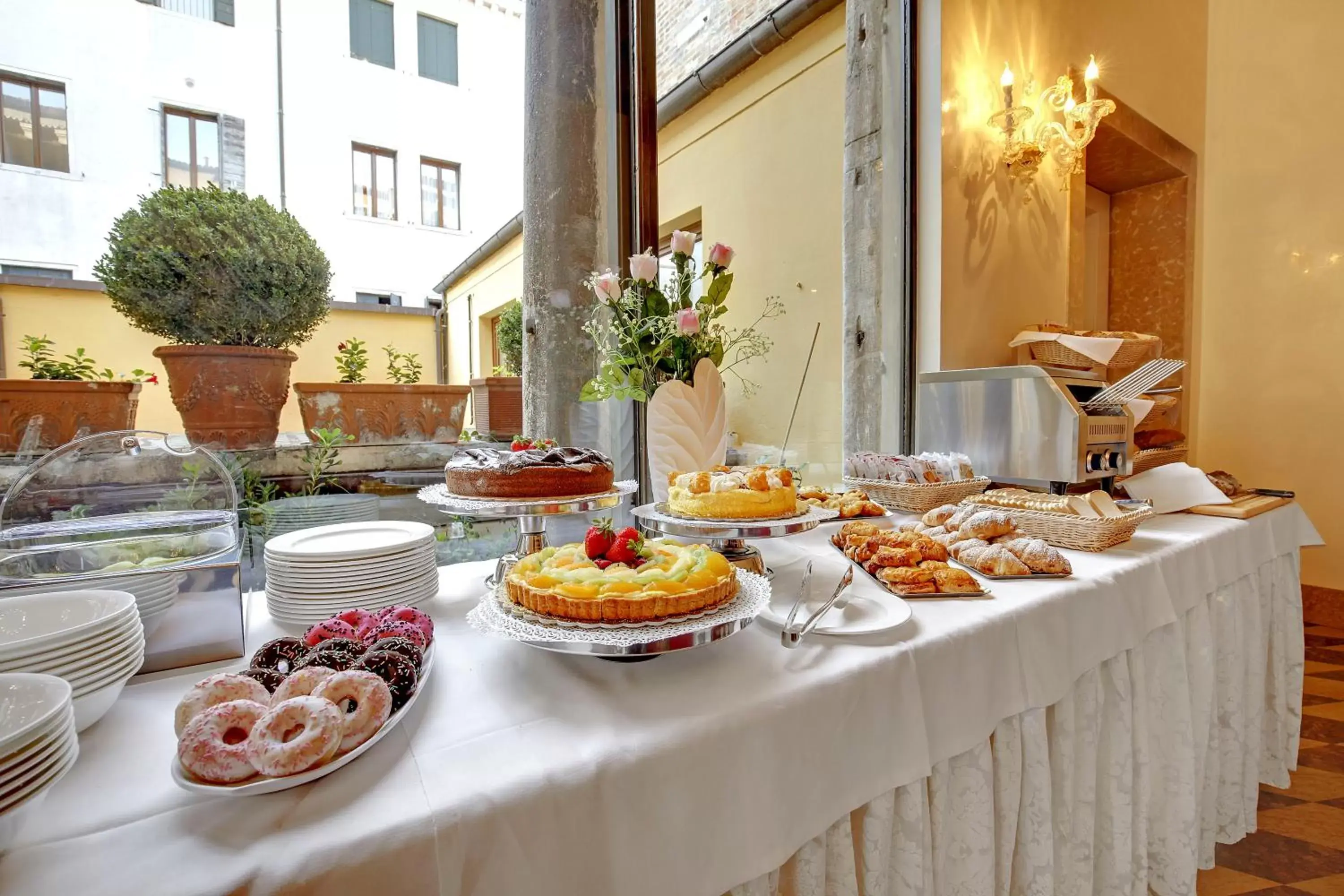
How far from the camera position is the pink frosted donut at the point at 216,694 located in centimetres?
58

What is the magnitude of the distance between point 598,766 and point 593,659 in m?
0.24

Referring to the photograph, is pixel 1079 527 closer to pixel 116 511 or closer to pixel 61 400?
pixel 116 511

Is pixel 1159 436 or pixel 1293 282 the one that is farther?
pixel 1293 282

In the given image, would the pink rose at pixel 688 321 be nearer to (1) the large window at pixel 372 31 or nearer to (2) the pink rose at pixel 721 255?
(2) the pink rose at pixel 721 255

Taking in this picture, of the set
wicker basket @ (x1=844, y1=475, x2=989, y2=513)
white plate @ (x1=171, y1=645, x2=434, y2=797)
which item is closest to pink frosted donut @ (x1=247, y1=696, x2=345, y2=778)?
white plate @ (x1=171, y1=645, x2=434, y2=797)

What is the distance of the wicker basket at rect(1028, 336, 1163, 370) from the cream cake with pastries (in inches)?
73.0

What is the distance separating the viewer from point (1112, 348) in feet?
7.80

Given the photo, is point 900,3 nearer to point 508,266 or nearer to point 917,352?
point 917,352

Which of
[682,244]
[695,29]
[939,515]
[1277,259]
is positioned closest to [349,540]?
[682,244]

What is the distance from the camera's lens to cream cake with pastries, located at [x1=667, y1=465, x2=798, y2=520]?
1157 millimetres

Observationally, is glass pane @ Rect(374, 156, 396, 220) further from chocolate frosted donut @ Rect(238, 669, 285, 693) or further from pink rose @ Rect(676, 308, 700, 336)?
chocolate frosted donut @ Rect(238, 669, 285, 693)

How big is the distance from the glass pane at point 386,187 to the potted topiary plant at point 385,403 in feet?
1.33

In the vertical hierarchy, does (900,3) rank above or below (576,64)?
above

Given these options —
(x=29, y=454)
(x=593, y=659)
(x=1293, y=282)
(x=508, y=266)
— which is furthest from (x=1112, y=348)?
(x=29, y=454)
